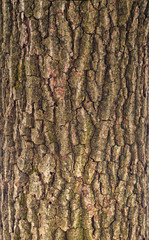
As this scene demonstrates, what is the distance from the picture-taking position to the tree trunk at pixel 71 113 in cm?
125

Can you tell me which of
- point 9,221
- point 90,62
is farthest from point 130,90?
point 9,221

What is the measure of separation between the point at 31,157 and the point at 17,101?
349 mm

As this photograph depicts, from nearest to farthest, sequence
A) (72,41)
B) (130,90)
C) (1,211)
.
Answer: (72,41), (130,90), (1,211)

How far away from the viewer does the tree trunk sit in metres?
1.25

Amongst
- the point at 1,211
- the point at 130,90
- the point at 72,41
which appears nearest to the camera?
the point at 72,41

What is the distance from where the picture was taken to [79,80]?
49.7 inches

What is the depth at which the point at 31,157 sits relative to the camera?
131cm

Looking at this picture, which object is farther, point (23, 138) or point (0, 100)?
point (0, 100)

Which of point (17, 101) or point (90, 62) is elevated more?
point (90, 62)

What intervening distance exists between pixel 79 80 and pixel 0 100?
1.87ft

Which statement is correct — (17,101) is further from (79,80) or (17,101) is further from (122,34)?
(122,34)

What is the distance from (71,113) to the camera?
1276mm

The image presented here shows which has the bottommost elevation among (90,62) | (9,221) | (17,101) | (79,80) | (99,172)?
(9,221)

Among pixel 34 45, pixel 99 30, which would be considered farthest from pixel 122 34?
pixel 34 45
